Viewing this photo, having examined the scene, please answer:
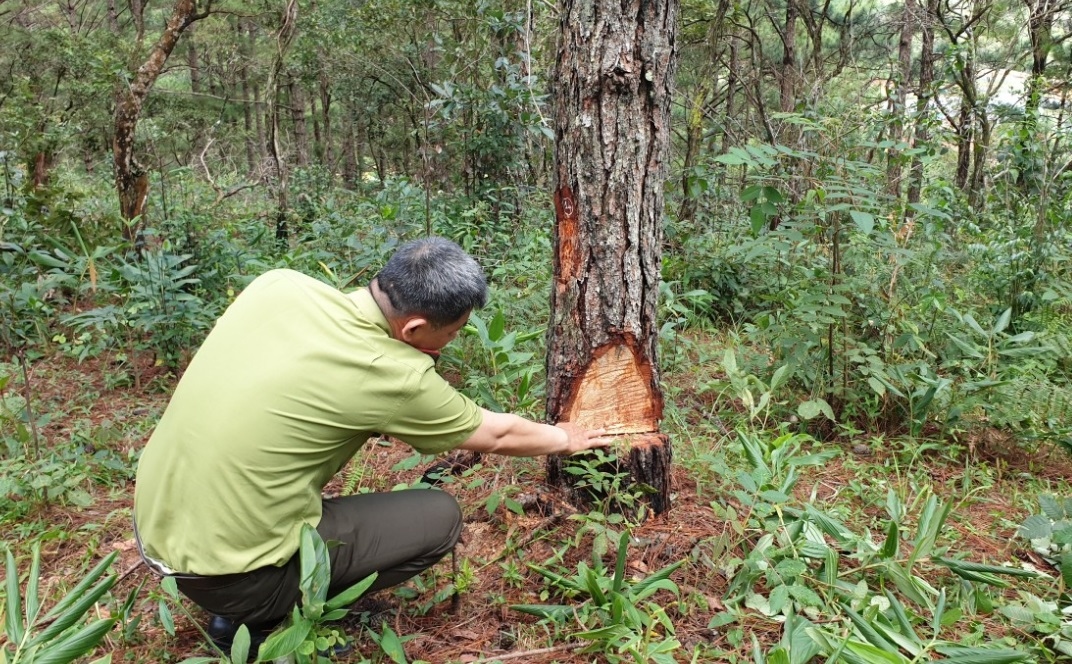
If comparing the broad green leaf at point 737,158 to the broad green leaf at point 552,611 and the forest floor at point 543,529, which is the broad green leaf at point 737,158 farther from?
the broad green leaf at point 552,611

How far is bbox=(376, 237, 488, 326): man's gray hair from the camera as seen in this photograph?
6.70 ft

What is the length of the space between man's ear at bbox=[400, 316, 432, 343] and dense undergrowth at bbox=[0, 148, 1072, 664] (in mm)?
719

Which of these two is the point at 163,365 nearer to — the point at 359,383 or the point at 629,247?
the point at 359,383

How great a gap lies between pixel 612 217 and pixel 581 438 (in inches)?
32.7

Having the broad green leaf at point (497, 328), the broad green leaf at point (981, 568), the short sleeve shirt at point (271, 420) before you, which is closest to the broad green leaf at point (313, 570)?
the short sleeve shirt at point (271, 420)

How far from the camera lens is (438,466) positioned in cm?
328

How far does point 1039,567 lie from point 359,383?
261cm

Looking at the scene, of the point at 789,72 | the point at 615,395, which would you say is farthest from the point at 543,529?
the point at 789,72

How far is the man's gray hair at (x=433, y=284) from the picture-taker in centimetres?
204

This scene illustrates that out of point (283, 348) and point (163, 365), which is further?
point (163, 365)

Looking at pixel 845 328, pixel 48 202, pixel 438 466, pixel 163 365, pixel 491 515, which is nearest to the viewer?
pixel 491 515

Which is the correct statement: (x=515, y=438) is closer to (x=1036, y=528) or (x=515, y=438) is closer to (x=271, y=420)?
(x=271, y=420)

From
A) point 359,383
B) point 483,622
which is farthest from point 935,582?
point 359,383

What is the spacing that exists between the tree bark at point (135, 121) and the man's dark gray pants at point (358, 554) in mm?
4170
